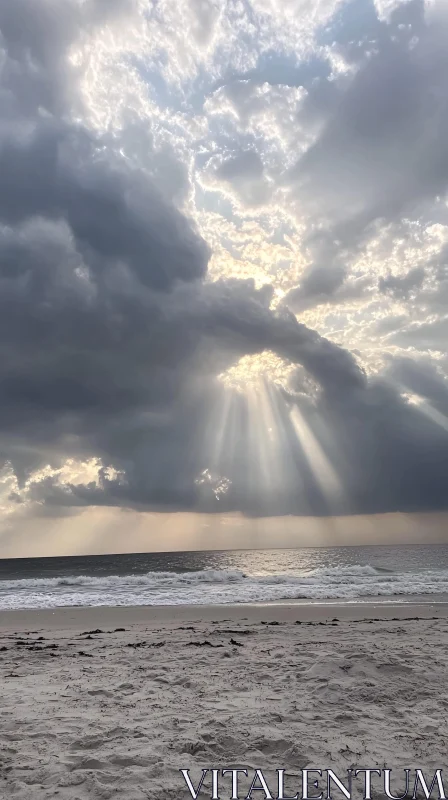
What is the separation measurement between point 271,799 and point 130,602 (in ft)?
58.2

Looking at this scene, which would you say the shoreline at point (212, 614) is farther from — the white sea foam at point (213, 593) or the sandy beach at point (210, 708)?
the sandy beach at point (210, 708)

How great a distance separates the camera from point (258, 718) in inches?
198

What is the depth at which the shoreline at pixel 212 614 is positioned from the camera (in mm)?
13828

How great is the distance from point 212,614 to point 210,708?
10282mm

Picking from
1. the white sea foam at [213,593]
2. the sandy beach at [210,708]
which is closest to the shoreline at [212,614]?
the white sea foam at [213,593]

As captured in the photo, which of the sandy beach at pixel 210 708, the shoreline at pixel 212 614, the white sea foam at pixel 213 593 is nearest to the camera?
the sandy beach at pixel 210 708

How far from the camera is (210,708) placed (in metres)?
5.45

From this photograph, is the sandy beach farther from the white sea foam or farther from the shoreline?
the white sea foam

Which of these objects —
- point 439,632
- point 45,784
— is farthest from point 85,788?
point 439,632

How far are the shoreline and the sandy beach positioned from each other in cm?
367

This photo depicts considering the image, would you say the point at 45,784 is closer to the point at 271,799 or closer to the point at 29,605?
the point at 271,799

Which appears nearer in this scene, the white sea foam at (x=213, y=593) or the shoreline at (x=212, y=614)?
the shoreline at (x=212, y=614)

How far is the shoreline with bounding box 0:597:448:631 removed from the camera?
544 inches

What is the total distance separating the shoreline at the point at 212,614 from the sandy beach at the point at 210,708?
3.67m
